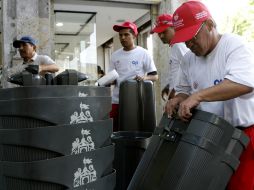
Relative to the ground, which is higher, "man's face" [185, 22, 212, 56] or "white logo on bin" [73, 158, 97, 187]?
"man's face" [185, 22, 212, 56]

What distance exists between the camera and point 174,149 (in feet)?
6.19

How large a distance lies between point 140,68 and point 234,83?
265 centimetres

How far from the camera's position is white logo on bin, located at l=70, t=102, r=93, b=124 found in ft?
5.50

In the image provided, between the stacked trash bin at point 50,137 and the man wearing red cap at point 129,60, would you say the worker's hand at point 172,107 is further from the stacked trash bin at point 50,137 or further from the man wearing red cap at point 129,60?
the man wearing red cap at point 129,60

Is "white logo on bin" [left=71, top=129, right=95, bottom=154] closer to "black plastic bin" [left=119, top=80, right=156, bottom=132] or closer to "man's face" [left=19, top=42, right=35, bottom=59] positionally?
"black plastic bin" [left=119, top=80, right=156, bottom=132]

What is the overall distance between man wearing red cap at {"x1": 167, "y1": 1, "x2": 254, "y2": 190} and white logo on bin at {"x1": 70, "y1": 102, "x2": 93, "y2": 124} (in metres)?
0.49

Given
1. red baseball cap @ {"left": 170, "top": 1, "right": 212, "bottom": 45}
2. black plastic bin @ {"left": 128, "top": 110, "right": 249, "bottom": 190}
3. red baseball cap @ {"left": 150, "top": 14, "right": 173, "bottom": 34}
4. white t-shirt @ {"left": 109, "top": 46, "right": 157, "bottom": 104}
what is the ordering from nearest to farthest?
black plastic bin @ {"left": 128, "top": 110, "right": 249, "bottom": 190}
red baseball cap @ {"left": 170, "top": 1, "right": 212, "bottom": 45}
red baseball cap @ {"left": 150, "top": 14, "right": 173, "bottom": 34}
white t-shirt @ {"left": 109, "top": 46, "right": 157, "bottom": 104}

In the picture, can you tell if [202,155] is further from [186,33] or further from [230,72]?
[186,33]

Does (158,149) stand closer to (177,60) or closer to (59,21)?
(177,60)

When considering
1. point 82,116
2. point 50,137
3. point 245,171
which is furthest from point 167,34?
point 50,137

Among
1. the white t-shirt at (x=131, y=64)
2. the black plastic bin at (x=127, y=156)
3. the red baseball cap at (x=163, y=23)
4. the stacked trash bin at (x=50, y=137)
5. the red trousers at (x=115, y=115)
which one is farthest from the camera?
the white t-shirt at (x=131, y=64)

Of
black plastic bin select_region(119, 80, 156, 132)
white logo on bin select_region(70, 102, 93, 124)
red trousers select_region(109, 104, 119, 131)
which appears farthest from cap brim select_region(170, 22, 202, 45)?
red trousers select_region(109, 104, 119, 131)

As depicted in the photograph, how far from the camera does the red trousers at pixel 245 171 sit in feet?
6.08

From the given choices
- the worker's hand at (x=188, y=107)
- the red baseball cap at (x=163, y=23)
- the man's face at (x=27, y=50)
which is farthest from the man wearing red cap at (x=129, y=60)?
the worker's hand at (x=188, y=107)
